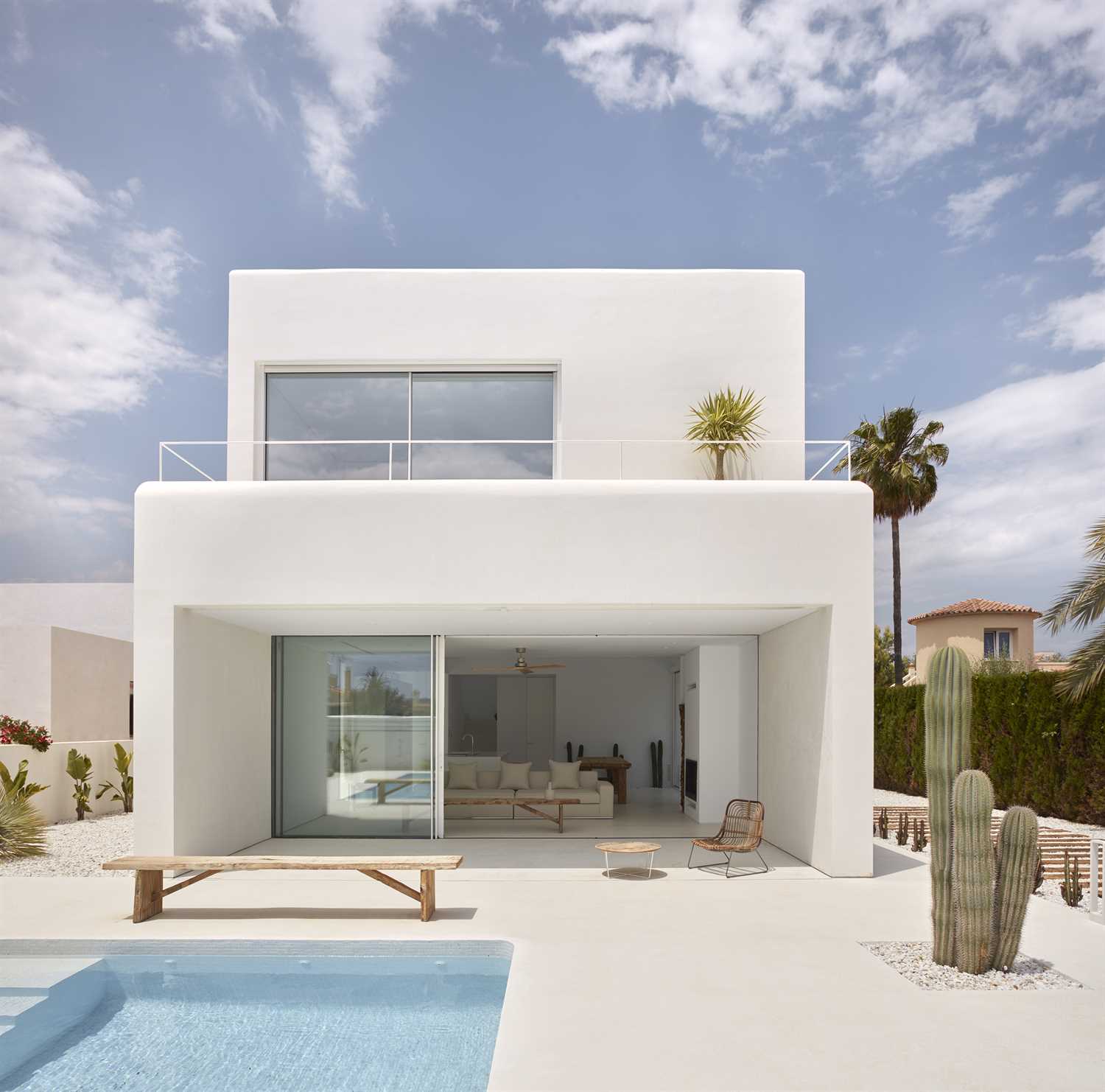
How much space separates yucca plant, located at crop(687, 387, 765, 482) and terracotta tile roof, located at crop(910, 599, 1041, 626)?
68.8ft

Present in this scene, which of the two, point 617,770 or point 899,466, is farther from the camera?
point 899,466

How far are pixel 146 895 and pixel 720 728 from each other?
27.1 feet

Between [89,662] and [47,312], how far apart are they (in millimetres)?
15321

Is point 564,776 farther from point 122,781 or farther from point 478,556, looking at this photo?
point 122,781

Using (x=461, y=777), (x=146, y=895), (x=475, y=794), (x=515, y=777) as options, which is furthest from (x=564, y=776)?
(x=146, y=895)

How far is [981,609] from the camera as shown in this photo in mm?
29641

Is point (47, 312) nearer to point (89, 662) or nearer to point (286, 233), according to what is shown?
point (286, 233)

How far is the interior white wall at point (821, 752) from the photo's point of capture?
9.34 metres

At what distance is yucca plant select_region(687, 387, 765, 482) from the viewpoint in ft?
37.1

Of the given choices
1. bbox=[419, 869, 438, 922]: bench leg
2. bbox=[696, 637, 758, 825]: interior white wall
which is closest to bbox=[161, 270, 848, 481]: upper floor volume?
bbox=[696, 637, 758, 825]: interior white wall

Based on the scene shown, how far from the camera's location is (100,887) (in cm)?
924

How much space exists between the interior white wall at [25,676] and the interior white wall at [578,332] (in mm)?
7337

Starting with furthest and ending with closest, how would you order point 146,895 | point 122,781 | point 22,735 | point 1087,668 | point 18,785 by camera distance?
point 122,781
point 22,735
point 1087,668
point 18,785
point 146,895

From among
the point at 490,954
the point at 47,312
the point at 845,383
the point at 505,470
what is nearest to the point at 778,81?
the point at 505,470
